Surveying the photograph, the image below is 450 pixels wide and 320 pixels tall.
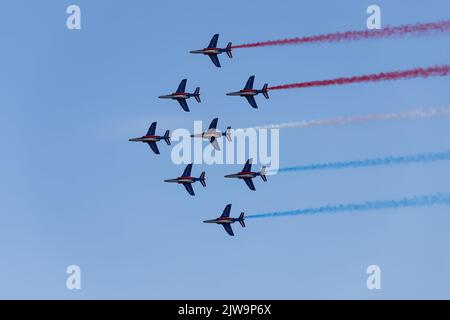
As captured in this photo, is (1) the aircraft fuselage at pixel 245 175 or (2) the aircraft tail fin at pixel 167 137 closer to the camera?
(1) the aircraft fuselage at pixel 245 175

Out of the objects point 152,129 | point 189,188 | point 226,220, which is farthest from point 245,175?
point 152,129

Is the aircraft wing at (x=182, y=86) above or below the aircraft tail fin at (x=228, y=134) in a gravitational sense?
above

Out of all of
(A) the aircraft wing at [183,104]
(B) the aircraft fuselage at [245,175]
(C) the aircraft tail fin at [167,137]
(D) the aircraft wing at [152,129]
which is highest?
(A) the aircraft wing at [183,104]

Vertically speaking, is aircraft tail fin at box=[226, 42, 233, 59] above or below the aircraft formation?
above

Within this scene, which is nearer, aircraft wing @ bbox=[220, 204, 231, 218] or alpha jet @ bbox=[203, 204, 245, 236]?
alpha jet @ bbox=[203, 204, 245, 236]

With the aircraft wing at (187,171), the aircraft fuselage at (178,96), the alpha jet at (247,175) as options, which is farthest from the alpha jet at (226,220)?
the aircraft fuselage at (178,96)

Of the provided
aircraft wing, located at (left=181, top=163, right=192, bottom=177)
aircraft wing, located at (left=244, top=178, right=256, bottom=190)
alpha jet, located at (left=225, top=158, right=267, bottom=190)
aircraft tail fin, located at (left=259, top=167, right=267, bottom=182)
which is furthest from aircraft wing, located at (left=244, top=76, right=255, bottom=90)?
aircraft wing, located at (left=181, top=163, right=192, bottom=177)

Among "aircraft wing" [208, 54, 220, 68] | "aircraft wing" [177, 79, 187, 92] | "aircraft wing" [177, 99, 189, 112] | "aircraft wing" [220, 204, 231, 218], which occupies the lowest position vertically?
"aircraft wing" [220, 204, 231, 218]

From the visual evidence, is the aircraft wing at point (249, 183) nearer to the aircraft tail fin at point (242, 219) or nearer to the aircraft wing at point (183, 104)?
the aircraft tail fin at point (242, 219)

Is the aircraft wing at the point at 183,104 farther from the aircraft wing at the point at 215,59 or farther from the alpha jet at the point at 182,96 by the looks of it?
the aircraft wing at the point at 215,59

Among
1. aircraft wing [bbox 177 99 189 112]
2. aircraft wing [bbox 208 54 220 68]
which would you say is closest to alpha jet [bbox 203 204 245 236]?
aircraft wing [bbox 177 99 189 112]

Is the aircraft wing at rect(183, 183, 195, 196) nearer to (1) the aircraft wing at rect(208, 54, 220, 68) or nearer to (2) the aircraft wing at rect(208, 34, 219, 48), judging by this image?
(1) the aircraft wing at rect(208, 54, 220, 68)

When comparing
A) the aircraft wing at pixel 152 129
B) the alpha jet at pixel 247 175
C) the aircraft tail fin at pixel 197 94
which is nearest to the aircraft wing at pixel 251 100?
the aircraft tail fin at pixel 197 94
